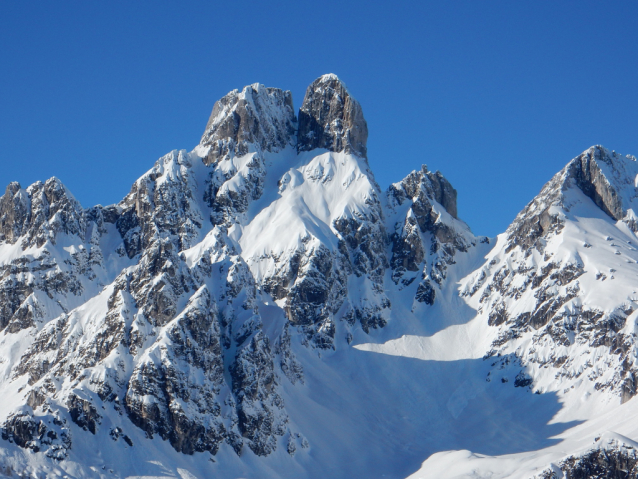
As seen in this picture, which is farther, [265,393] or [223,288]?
[223,288]

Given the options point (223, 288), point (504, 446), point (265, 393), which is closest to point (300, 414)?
point (265, 393)

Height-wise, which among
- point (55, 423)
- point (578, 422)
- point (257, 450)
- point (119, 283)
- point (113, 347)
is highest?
point (119, 283)

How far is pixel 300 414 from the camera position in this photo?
19712cm

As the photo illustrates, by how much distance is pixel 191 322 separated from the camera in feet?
586

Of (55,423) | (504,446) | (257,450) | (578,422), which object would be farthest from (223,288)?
(578,422)

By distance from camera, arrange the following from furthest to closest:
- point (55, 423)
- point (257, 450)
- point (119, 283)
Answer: point (119, 283) < point (257, 450) < point (55, 423)

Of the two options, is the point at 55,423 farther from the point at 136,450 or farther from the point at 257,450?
the point at 257,450

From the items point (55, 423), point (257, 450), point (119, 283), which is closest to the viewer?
point (55, 423)

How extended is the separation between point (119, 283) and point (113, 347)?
1717 centimetres

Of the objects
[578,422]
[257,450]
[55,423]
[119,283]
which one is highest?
[119,283]

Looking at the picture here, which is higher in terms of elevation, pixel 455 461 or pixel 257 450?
pixel 257 450

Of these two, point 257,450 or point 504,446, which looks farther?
point 504,446

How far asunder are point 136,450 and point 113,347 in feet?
78.3

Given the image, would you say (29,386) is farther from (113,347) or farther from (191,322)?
(191,322)
